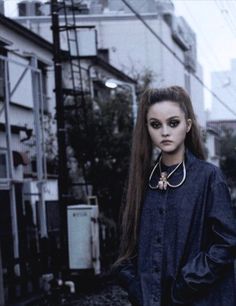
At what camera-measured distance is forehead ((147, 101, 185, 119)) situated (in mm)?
2533

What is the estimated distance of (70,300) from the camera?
1123 cm

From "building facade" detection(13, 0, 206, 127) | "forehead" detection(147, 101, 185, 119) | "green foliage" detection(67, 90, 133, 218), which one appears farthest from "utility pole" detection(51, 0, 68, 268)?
"building facade" detection(13, 0, 206, 127)

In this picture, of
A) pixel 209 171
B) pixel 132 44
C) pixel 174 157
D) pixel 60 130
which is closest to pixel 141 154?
pixel 174 157

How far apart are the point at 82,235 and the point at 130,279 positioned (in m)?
10.4

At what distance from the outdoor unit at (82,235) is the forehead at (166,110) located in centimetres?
1029

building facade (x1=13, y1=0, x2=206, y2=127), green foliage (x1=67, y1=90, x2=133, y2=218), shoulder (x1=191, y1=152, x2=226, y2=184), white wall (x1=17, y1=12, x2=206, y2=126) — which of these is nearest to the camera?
shoulder (x1=191, y1=152, x2=226, y2=184)

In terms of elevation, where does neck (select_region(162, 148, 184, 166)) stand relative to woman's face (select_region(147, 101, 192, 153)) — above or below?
below

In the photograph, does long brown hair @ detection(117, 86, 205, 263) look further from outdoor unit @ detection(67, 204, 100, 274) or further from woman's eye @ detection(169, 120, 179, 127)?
outdoor unit @ detection(67, 204, 100, 274)

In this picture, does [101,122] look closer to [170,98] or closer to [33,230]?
[33,230]

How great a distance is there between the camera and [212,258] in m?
2.35

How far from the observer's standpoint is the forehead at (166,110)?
253 centimetres

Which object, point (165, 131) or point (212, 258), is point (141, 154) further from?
point (212, 258)

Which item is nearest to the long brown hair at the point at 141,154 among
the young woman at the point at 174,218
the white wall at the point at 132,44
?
the young woman at the point at 174,218

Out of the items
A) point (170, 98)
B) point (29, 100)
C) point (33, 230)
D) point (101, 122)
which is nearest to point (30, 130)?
point (29, 100)
